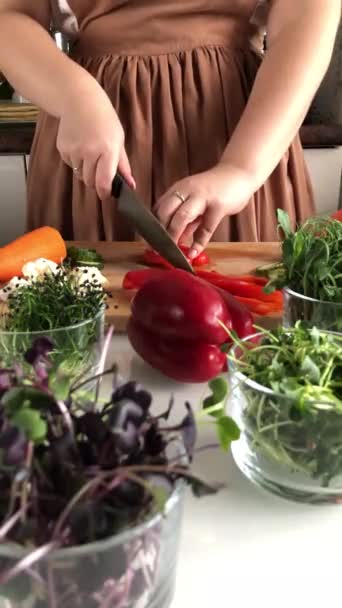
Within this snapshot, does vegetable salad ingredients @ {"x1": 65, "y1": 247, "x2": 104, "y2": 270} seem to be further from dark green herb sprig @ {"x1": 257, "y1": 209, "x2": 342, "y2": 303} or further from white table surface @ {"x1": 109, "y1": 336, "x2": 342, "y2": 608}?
white table surface @ {"x1": 109, "y1": 336, "x2": 342, "y2": 608}

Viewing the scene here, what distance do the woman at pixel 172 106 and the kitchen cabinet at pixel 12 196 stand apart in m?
0.62

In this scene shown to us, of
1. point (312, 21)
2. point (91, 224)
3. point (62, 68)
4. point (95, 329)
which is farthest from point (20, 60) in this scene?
point (95, 329)

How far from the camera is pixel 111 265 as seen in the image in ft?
3.09

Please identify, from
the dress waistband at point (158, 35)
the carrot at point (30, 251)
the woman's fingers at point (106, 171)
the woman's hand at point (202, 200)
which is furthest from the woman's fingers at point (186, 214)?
the dress waistband at point (158, 35)

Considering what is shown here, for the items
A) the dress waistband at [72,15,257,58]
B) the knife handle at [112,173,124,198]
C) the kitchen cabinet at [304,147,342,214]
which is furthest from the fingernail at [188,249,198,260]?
the kitchen cabinet at [304,147,342,214]

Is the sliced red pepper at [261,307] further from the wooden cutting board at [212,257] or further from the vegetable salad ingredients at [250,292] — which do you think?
the wooden cutting board at [212,257]

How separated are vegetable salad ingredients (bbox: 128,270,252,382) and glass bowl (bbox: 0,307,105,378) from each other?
8cm

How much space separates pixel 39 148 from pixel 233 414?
77cm

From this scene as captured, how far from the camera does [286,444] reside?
1.36 ft

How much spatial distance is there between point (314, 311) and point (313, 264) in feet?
0.15

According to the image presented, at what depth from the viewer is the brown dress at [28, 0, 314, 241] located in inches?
38.7

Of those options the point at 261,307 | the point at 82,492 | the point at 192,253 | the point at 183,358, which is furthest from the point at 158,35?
the point at 82,492

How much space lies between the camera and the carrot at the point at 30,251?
89 cm

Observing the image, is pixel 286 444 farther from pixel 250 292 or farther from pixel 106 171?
pixel 106 171
